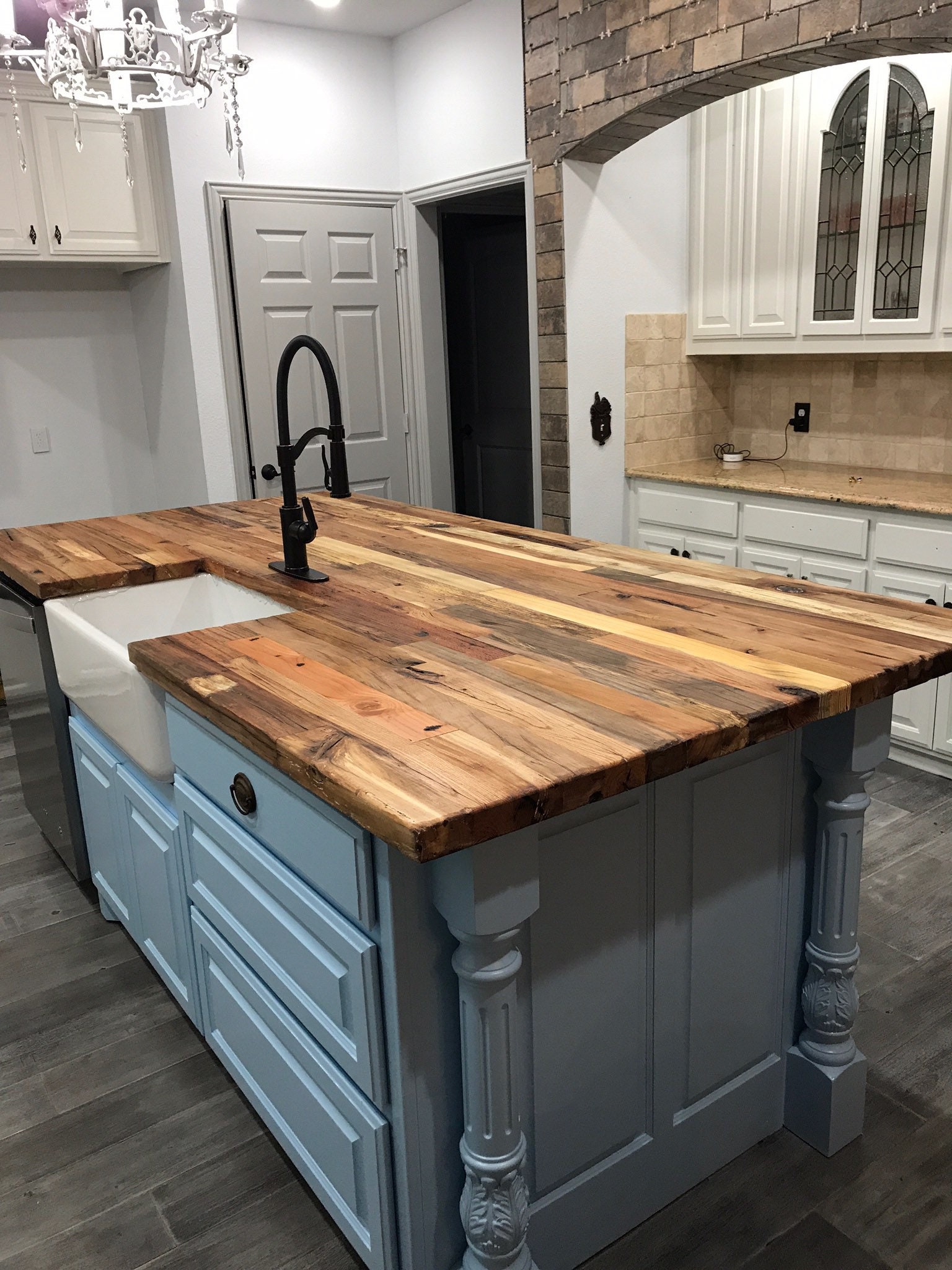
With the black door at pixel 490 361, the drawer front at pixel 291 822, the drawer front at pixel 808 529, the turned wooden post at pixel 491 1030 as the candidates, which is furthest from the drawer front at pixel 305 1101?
the black door at pixel 490 361

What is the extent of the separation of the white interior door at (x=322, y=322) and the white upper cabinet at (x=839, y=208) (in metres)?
1.50

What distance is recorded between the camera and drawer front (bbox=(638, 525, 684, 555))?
13.8 ft

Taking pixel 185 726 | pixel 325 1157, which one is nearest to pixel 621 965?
pixel 325 1157

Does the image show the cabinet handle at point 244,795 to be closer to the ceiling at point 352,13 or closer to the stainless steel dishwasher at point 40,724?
the stainless steel dishwasher at point 40,724

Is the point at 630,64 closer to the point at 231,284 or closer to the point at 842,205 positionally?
the point at 842,205

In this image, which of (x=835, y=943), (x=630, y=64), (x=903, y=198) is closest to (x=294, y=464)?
(x=835, y=943)

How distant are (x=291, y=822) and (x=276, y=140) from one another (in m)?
3.86

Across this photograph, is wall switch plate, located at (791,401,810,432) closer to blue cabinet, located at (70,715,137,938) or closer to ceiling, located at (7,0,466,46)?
ceiling, located at (7,0,466,46)

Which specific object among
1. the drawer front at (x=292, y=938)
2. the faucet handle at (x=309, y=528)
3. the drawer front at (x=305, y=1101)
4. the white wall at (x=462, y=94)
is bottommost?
the drawer front at (x=305, y=1101)

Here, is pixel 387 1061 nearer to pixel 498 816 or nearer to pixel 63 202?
pixel 498 816

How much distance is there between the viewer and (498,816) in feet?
3.55

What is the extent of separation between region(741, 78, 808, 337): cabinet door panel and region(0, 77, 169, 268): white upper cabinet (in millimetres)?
2421

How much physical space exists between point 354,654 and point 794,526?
251 cm

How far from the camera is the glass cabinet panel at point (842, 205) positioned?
3557 millimetres
